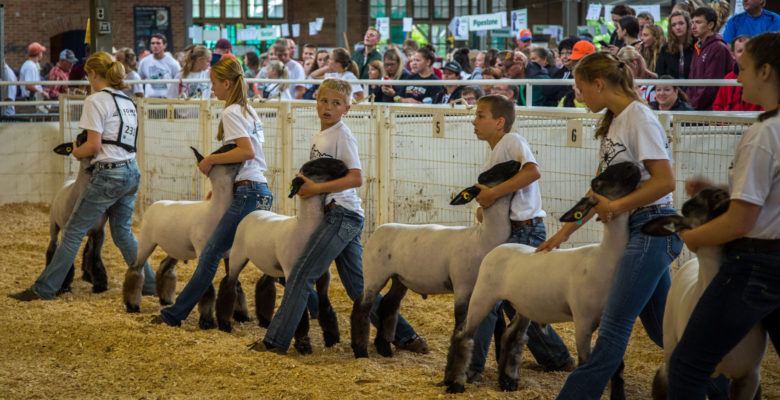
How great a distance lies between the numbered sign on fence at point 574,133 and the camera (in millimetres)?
6199

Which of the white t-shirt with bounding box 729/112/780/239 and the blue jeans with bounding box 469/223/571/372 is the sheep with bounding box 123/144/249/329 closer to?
the blue jeans with bounding box 469/223/571/372

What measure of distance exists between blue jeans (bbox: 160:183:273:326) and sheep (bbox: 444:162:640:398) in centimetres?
→ 201

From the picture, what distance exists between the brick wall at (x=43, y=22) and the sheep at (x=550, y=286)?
28054mm

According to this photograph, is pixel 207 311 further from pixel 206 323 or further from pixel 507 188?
pixel 507 188

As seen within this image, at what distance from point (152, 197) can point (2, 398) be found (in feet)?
22.5

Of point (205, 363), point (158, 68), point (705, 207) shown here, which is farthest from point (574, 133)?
point (158, 68)

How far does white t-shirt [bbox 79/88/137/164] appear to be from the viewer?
266 inches

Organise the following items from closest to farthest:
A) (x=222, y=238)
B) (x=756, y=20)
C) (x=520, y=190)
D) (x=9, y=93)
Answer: (x=520, y=190), (x=222, y=238), (x=756, y=20), (x=9, y=93)

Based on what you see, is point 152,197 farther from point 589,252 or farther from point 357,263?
point 589,252

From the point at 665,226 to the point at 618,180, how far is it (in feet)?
1.32

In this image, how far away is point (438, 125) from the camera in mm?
7359

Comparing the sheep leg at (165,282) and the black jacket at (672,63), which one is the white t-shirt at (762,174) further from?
the black jacket at (672,63)

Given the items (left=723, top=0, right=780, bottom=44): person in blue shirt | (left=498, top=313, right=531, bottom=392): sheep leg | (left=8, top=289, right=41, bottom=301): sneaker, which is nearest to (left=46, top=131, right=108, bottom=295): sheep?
(left=8, top=289, right=41, bottom=301): sneaker

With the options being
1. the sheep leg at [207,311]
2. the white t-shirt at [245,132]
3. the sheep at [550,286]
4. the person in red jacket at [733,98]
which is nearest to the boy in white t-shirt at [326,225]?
the white t-shirt at [245,132]
